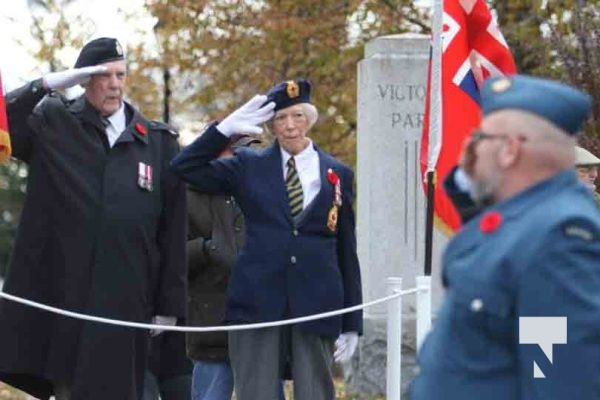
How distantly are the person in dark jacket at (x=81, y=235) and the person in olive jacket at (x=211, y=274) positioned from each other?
0.82 meters

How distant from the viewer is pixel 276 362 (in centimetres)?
938

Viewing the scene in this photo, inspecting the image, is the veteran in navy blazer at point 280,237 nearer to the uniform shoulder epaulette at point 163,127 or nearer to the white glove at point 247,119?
the white glove at point 247,119

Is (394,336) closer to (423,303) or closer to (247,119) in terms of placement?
(423,303)

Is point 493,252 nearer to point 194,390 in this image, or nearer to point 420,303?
point 420,303

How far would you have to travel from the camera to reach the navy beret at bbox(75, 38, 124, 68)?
927 centimetres

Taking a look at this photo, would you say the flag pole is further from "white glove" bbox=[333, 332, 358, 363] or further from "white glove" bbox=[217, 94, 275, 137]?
"white glove" bbox=[217, 94, 275, 137]

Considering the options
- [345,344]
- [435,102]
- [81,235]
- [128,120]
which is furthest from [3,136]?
[435,102]

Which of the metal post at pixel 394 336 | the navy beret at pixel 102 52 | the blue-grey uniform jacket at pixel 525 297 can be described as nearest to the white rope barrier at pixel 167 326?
the metal post at pixel 394 336

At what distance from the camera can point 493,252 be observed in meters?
5.11

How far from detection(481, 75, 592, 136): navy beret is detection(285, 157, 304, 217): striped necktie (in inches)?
163

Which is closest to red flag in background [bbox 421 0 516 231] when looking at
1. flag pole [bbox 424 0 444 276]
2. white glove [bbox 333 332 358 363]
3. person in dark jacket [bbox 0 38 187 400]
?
flag pole [bbox 424 0 444 276]

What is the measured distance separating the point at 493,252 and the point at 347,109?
17583mm

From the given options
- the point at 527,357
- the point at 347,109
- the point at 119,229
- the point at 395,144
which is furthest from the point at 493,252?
the point at 347,109

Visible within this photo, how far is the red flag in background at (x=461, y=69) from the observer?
10203 mm
